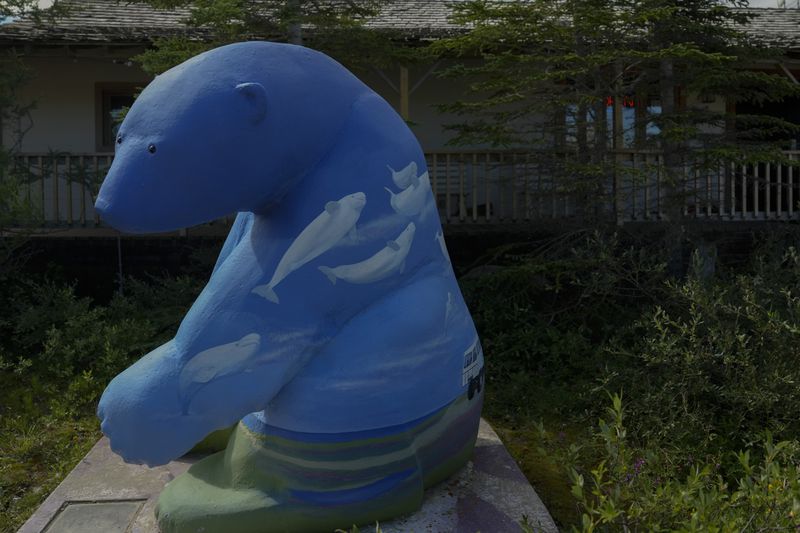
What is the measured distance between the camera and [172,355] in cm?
289

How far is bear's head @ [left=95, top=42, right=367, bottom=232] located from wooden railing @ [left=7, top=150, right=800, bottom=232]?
4306mm

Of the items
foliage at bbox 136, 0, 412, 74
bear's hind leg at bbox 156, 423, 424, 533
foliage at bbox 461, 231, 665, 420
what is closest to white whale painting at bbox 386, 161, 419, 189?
bear's hind leg at bbox 156, 423, 424, 533

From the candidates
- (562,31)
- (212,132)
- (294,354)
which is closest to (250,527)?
(294,354)

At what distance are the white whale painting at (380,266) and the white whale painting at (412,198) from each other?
0.07m

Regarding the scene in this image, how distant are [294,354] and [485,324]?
13.0 feet

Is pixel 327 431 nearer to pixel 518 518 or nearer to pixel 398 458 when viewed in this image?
pixel 398 458

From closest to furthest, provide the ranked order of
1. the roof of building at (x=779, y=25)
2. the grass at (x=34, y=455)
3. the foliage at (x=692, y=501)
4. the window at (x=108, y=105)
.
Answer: the foliage at (x=692, y=501)
the grass at (x=34, y=455)
the roof of building at (x=779, y=25)
the window at (x=108, y=105)

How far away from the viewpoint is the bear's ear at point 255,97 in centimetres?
288

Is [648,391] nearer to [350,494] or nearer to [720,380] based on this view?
[720,380]

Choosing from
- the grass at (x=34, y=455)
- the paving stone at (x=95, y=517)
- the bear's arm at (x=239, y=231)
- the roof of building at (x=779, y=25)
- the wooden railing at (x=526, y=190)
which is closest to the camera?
the paving stone at (x=95, y=517)

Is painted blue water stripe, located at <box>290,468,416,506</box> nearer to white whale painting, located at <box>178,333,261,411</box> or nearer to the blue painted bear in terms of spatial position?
the blue painted bear

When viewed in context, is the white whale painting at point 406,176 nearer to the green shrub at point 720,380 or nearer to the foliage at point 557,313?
the green shrub at point 720,380

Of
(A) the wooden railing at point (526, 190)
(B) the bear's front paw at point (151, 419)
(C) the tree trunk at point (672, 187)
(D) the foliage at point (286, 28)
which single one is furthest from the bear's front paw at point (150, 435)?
(C) the tree trunk at point (672, 187)

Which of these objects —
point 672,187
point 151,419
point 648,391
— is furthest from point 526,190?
point 151,419
